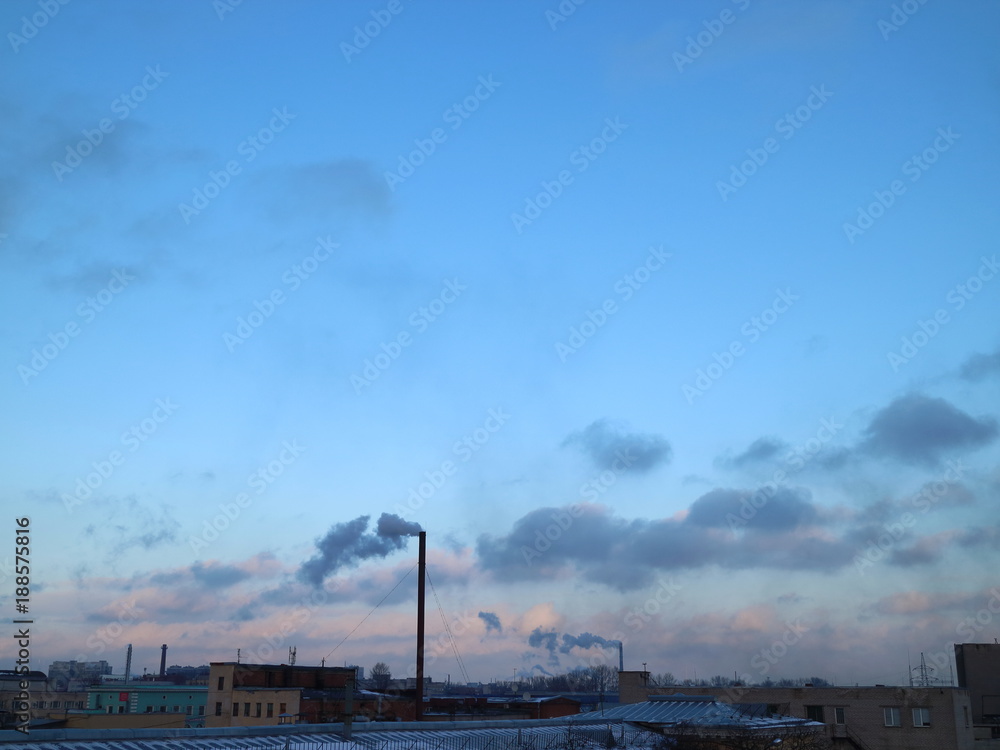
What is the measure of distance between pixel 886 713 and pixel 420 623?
3440cm

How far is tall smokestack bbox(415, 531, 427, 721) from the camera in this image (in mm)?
61438

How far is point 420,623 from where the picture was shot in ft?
211

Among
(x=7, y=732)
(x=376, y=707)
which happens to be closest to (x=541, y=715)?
(x=376, y=707)

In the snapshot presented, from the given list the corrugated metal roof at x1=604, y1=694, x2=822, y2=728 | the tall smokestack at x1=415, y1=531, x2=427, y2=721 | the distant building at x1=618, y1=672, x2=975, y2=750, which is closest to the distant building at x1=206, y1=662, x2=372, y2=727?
the tall smokestack at x1=415, y1=531, x2=427, y2=721

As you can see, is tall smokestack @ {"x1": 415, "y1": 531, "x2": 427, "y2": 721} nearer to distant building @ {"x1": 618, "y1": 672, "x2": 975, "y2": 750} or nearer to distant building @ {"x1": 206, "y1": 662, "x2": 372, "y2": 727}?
distant building @ {"x1": 206, "y1": 662, "x2": 372, "y2": 727}

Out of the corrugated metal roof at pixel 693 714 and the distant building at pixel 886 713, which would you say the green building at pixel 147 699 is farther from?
the distant building at pixel 886 713

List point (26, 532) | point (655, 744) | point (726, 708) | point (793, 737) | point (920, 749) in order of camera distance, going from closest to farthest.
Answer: point (26, 532) → point (655, 744) → point (793, 737) → point (726, 708) → point (920, 749)

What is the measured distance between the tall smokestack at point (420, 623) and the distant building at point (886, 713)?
23.2 meters

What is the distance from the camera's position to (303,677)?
96500 mm

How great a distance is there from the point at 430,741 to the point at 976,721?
2570 inches

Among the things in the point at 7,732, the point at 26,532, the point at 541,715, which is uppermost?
the point at 26,532

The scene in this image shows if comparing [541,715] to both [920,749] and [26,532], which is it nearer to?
[920,749]

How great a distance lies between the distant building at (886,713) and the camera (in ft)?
202

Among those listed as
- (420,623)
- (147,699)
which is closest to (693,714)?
(420,623)
